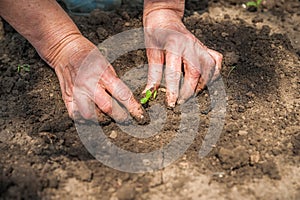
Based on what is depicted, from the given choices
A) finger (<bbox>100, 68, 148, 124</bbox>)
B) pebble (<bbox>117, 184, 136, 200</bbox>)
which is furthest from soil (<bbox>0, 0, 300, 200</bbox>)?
finger (<bbox>100, 68, 148, 124</bbox>)

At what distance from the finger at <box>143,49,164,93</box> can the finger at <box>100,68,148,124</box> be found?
15 centimetres

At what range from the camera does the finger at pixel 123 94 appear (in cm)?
213

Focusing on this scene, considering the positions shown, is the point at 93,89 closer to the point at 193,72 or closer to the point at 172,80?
the point at 172,80

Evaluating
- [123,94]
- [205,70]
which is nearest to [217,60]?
[205,70]

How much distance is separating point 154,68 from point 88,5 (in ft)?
2.54

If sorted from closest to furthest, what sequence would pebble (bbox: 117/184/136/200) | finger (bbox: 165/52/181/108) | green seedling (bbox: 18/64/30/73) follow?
pebble (bbox: 117/184/136/200) → finger (bbox: 165/52/181/108) → green seedling (bbox: 18/64/30/73)

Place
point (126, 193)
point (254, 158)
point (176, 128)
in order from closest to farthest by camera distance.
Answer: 1. point (126, 193)
2. point (254, 158)
3. point (176, 128)

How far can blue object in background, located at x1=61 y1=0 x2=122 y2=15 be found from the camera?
110 inches

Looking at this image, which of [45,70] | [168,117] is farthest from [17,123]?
[168,117]

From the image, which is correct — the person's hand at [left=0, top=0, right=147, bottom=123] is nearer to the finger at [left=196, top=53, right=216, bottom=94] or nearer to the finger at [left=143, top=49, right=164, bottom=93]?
the finger at [left=143, top=49, right=164, bottom=93]

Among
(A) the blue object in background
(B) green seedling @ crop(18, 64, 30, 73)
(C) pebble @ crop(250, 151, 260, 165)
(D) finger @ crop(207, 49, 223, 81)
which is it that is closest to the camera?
(C) pebble @ crop(250, 151, 260, 165)

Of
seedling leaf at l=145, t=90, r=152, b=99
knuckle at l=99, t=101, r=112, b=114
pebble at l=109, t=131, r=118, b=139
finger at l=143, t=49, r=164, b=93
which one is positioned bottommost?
pebble at l=109, t=131, r=118, b=139

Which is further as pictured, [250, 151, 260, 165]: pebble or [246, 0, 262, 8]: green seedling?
[246, 0, 262, 8]: green seedling

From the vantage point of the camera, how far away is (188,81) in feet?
7.36
